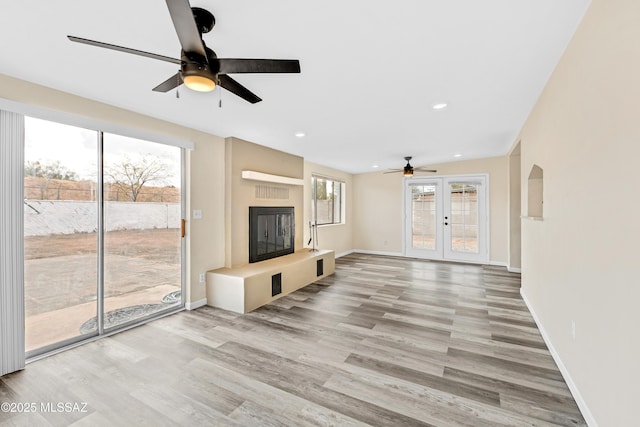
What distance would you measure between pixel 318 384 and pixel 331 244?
508 centimetres

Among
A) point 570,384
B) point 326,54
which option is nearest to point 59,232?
point 326,54

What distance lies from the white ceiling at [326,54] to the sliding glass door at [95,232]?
0.53 m

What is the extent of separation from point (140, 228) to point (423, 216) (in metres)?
6.29

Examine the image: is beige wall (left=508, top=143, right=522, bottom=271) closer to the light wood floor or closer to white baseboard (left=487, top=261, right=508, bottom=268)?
white baseboard (left=487, top=261, right=508, bottom=268)

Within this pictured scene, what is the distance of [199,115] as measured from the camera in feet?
10.5

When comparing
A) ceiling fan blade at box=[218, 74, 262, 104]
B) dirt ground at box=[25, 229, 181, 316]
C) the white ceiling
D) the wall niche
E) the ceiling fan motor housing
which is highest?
the white ceiling

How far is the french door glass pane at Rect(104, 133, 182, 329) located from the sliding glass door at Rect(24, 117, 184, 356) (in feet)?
0.03

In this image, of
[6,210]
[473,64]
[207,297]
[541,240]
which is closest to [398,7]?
[473,64]

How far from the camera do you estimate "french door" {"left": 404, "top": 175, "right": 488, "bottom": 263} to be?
257 inches

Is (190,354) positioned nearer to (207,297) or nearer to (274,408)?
(274,408)

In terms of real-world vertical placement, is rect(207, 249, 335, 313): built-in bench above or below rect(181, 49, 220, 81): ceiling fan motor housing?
below

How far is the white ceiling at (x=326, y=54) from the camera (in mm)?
1586

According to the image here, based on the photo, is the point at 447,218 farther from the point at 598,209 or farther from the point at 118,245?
the point at 118,245

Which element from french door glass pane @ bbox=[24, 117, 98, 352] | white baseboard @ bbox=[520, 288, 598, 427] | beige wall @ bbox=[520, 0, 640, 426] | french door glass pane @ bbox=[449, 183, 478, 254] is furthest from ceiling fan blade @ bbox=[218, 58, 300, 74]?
french door glass pane @ bbox=[449, 183, 478, 254]
